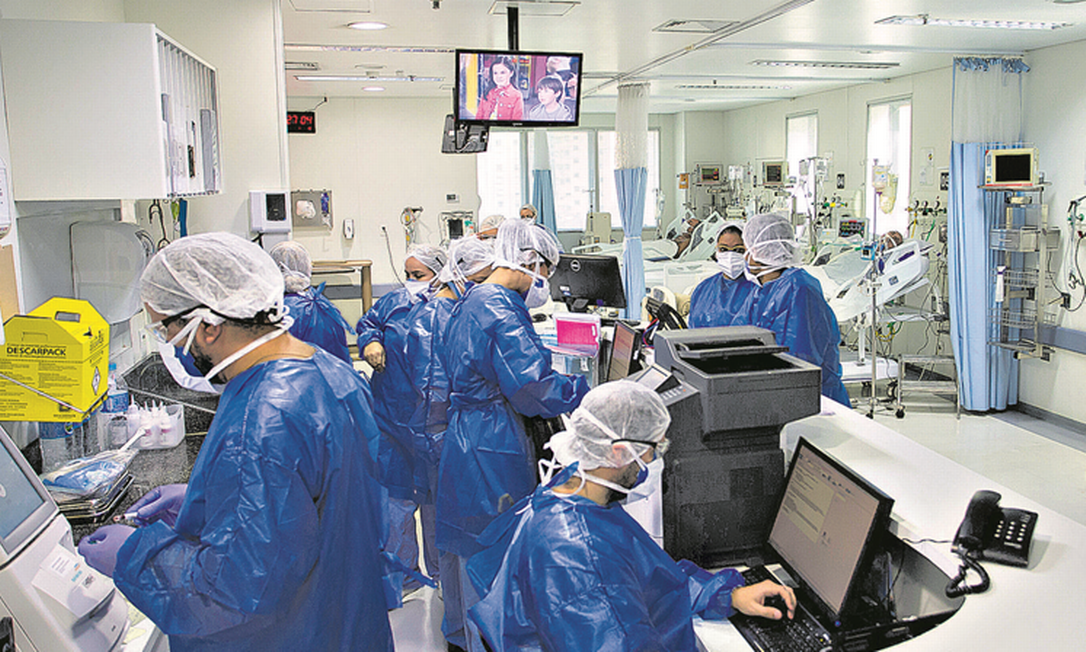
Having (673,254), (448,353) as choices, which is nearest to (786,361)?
(448,353)

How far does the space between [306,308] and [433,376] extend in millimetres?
886

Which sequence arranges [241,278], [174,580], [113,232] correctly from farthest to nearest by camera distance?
1. [113,232]
2. [241,278]
3. [174,580]

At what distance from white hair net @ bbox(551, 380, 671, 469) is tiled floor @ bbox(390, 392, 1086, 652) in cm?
212

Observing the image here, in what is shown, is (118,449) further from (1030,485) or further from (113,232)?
(1030,485)

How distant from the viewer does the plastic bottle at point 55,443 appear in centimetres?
226

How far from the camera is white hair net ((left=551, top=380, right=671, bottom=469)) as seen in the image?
5.01 feet

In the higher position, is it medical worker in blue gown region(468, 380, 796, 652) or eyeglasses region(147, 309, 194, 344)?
eyeglasses region(147, 309, 194, 344)

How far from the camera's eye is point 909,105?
7891 mm

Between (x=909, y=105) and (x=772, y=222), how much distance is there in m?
5.40

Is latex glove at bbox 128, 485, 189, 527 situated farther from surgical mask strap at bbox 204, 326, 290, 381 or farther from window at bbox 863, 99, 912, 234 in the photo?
window at bbox 863, 99, 912, 234

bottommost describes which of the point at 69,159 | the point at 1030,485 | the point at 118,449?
the point at 1030,485

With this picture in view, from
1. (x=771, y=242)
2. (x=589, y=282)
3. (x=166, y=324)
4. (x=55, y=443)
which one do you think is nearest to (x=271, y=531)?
(x=166, y=324)

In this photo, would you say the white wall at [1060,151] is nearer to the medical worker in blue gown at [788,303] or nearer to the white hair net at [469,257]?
the medical worker in blue gown at [788,303]

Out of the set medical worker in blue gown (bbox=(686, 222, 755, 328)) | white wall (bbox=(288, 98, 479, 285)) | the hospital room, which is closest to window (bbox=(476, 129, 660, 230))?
white wall (bbox=(288, 98, 479, 285))
